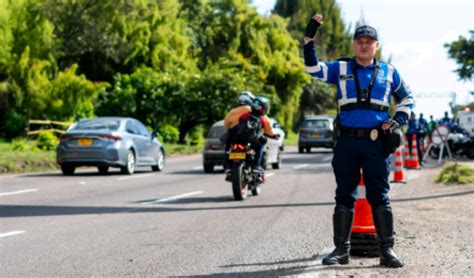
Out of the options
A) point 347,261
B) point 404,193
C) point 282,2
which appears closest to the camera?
point 347,261

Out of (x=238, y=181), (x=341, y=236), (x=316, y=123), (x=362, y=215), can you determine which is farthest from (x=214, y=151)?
(x=316, y=123)

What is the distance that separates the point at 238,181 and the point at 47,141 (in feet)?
52.6

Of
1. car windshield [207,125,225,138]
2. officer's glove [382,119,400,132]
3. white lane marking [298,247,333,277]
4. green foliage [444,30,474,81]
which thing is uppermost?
green foliage [444,30,474,81]

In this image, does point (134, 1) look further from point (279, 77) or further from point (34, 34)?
point (279, 77)

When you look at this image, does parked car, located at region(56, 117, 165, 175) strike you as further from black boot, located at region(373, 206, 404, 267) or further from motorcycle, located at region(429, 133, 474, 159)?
motorcycle, located at region(429, 133, 474, 159)

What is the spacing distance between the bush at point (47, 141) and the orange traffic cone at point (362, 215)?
70.6 ft

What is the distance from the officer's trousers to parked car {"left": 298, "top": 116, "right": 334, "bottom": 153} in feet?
102

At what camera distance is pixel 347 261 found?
677cm

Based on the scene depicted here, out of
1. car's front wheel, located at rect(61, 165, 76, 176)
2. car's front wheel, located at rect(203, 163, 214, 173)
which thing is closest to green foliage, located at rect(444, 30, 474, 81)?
car's front wheel, located at rect(203, 163, 214, 173)

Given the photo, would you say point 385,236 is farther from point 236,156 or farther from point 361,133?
point 236,156

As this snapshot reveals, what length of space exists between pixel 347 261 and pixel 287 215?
14.0 ft

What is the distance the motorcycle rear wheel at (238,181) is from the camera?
43.3 ft

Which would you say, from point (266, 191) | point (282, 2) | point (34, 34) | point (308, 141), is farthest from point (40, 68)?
point (282, 2)

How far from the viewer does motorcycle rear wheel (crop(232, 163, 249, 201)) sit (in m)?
13.2
